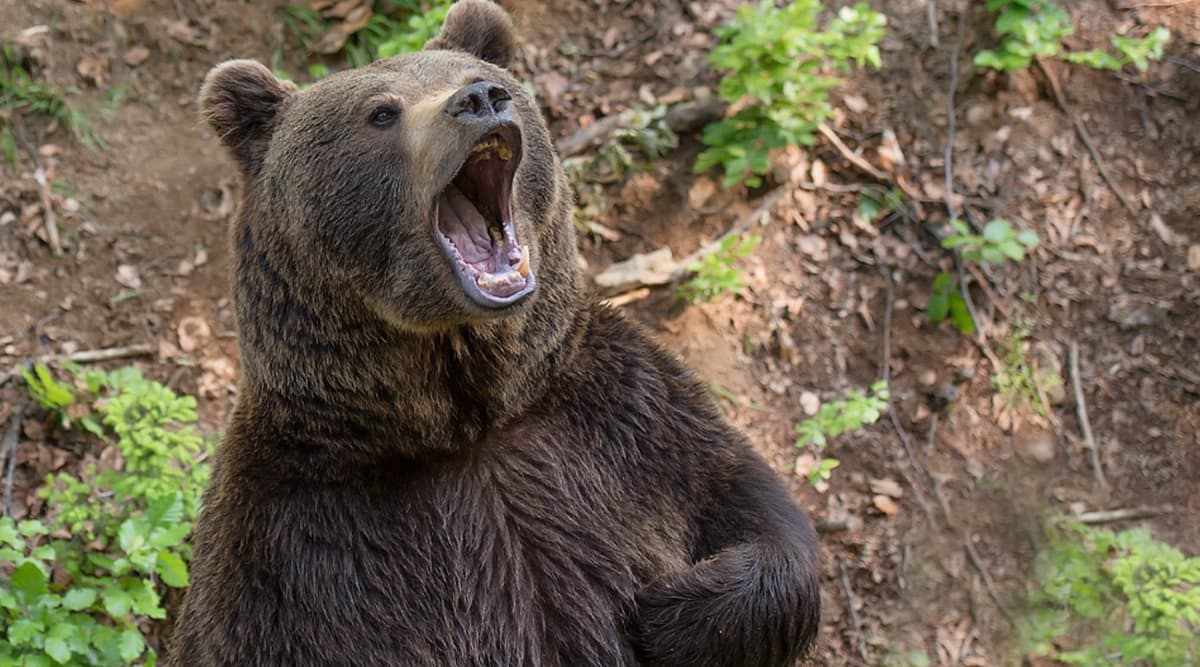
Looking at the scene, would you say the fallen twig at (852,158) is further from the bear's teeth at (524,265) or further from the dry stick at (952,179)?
the bear's teeth at (524,265)

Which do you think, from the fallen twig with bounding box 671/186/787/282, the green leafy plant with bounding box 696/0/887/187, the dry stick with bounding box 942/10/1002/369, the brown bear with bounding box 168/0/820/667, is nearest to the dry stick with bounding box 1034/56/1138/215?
the dry stick with bounding box 942/10/1002/369

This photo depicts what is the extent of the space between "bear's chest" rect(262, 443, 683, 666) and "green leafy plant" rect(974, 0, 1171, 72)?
12.3 feet

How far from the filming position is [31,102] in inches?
261

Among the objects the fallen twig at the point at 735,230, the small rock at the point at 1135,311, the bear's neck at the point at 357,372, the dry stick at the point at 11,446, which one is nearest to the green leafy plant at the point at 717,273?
the fallen twig at the point at 735,230

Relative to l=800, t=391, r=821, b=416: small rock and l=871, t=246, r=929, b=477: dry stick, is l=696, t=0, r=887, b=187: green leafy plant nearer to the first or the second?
l=871, t=246, r=929, b=477: dry stick

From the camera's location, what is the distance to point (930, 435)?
19.9 feet

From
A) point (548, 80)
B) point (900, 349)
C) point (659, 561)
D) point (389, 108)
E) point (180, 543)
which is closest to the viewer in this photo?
point (389, 108)

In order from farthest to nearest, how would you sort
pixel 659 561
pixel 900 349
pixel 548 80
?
pixel 548 80 < pixel 900 349 < pixel 659 561

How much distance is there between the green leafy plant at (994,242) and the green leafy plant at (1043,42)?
→ 0.89 metres

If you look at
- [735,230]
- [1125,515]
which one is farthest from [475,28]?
[1125,515]

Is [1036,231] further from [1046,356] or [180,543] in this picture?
[180,543]

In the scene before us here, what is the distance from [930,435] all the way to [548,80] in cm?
289

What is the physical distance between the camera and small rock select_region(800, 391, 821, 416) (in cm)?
606

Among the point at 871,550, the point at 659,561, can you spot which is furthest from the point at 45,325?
the point at 871,550
